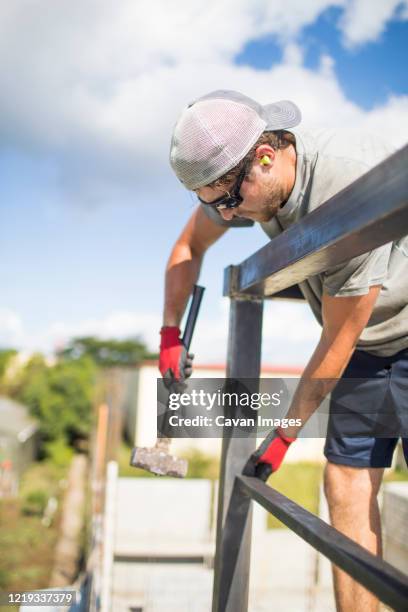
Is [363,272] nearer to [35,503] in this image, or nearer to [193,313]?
[193,313]

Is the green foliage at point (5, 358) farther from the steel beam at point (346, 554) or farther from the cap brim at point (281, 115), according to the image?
the steel beam at point (346, 554)

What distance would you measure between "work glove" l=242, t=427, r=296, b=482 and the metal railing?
31 millimetres

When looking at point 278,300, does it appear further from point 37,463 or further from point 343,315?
point 37,463

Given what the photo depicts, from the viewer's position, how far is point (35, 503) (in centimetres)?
2228

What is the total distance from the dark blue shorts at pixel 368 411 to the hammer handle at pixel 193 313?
1.70 ft

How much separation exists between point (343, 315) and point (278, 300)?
0.66 m

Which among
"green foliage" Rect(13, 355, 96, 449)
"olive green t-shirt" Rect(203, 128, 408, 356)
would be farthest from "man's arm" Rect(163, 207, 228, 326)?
"green foliage" Rect(13, 355, 96, 449)

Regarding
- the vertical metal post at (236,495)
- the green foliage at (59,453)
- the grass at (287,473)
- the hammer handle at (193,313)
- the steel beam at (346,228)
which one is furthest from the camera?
the green foliage at (59,453)

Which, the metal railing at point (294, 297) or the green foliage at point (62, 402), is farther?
the green foliage at point (62, 402)

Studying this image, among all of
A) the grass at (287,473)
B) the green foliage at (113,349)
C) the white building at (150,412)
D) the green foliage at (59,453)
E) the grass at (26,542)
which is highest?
the green foliage at (113,349)

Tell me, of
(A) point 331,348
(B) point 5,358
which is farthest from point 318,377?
(B) point 5,358

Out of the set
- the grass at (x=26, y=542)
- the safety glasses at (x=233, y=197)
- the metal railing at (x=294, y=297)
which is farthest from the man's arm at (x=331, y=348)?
the grass at (x=26, y=542)

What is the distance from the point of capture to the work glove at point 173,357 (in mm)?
1848

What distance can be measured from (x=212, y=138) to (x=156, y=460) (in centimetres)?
92
